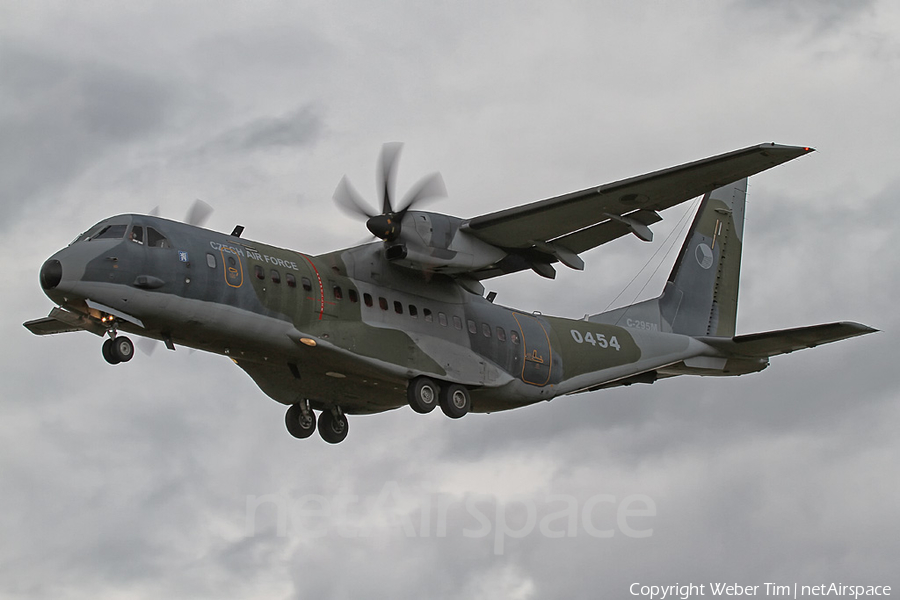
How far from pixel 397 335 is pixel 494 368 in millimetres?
2133

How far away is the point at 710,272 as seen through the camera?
25.7 meters

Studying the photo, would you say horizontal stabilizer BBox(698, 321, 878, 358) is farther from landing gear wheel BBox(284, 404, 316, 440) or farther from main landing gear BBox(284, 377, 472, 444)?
landing gear wheel BBox(284, 404, 316, 440)

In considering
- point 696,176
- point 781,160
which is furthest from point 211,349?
point 781,160

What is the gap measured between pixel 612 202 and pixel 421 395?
4486 millimetres

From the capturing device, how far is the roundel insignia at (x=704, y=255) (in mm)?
25734

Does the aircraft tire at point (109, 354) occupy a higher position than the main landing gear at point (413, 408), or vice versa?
the aircraft tire at point (109, 354)

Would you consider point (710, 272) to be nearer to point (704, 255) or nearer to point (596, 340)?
point (704, 255)

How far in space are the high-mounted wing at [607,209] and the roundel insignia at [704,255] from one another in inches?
248

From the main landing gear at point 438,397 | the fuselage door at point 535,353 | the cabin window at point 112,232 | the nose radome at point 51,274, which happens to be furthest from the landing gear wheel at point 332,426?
the nose radome at point 51,274

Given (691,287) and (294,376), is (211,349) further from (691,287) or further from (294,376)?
(691,287)

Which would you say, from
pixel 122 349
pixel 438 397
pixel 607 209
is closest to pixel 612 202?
pixel 607 209

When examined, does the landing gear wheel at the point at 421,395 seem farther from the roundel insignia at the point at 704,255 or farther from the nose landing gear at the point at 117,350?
the roundel insignia at the point at 704,255

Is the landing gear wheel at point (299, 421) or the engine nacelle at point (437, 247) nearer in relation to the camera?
the engine nacelle at point (437, 247)

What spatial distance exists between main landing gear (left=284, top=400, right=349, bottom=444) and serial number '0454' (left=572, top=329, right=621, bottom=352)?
4.64 m
